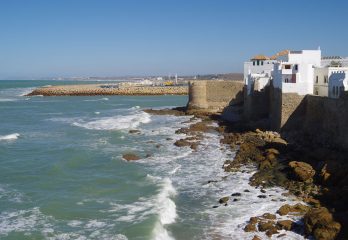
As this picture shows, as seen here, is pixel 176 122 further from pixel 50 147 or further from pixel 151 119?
pixel 50 147

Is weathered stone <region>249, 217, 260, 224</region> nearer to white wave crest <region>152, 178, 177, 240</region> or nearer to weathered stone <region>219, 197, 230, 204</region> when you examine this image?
weathered stone <region>219, 197, 230, 204</region>

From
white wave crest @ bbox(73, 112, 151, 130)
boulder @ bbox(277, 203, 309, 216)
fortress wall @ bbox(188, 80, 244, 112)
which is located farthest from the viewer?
Result: fortress wall @ bbox(188, 80, 244, 112)

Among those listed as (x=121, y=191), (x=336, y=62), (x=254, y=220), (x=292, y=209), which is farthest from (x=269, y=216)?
(x=336, y=62)

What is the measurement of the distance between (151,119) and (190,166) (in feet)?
56.1

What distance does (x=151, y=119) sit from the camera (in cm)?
3494

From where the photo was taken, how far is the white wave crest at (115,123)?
30.3 meters

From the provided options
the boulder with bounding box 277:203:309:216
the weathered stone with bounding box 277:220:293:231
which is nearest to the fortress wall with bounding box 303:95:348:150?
the boulder with bounding box 277:203:309:216

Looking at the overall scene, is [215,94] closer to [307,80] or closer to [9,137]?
[307,80]

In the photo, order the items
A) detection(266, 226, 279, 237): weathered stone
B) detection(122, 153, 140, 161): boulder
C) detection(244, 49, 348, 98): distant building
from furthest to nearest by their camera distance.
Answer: detection(122, 153, 140, 161): boulder < detection(244, 49, 348, 98): distant building < detection(266, 226, 279, 237): weathered stone

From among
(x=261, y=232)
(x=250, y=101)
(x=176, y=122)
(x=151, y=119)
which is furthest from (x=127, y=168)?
(x=151, y=119)

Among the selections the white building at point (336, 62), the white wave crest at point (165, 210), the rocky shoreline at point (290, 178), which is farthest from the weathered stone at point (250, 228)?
the white building at point (336, 62)

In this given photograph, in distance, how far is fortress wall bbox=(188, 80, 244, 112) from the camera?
34.5 m

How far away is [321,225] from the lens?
10.7m

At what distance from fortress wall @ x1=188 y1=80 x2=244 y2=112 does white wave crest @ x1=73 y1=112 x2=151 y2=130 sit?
13.4ft
